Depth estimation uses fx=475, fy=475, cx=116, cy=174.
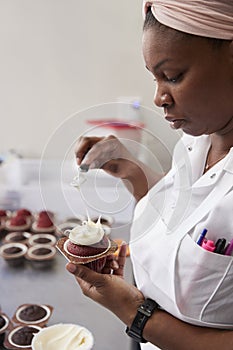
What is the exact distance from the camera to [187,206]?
0.86 metres

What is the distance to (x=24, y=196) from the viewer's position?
5.88 feet

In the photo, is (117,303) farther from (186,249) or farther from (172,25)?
(172,25)

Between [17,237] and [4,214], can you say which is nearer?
[17,237]

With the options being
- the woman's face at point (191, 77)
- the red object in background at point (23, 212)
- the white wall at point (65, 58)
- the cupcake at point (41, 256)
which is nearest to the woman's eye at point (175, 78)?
the woman's face at point (191, 77)

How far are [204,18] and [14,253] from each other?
0.98 meters

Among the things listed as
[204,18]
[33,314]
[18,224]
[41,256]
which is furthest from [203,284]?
[18,224]

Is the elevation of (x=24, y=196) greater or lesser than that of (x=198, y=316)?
lesser

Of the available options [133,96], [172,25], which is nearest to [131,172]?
[172,25]

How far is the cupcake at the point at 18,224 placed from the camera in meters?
1.60

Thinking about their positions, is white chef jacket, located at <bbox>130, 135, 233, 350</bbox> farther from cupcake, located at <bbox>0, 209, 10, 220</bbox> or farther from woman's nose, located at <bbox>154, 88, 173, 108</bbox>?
cupcake, located at <bbox>0, 209, 10, 220</bbox>

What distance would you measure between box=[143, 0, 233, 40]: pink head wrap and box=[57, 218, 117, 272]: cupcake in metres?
0.39

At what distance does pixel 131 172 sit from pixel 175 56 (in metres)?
0.40

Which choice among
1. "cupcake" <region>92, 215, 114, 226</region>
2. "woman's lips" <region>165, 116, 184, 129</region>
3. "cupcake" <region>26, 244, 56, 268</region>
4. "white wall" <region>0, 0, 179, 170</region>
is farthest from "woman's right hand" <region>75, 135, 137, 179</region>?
"white wall" <region>0, 0, 179, 170</region>

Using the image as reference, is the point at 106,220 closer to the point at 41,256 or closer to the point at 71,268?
the point at 71,268
